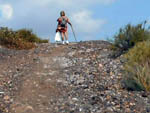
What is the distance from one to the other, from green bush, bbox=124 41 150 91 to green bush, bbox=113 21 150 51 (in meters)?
3.45

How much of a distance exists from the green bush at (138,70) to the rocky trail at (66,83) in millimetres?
282

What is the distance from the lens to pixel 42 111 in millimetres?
8500

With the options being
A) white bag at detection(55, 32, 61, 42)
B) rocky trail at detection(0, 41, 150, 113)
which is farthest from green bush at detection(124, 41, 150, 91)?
white bag at detection(55, 32, 61, 42)

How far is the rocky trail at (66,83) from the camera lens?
8.59 metres

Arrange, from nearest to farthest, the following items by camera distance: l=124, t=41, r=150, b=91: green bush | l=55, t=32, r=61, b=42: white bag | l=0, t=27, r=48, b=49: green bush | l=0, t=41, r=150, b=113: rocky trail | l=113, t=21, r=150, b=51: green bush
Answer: l=0, t=41, r=150, b=113: rocky trail → l=124, t=41, r=150, b=91: green bush → l=113, t=21, r=150, b=51: green bush → l=0, t=27, r=48, b=49: green bush → l=55, t=32, r=61, b=42: white bag

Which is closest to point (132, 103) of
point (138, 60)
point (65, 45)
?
point (138, 60)

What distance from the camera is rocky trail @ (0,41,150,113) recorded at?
8.59 m

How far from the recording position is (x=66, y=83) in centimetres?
1060

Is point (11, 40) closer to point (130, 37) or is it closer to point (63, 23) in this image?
point (63, 23)

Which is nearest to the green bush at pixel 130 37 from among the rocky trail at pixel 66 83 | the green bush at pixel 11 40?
the rocky trail at pixel 66 83

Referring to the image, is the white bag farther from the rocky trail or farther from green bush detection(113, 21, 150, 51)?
green bush detection(113, 21, 150, 51)

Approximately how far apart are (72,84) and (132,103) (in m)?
2.47

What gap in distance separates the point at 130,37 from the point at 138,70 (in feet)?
16.2

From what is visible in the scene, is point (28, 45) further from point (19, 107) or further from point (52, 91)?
point (19, 107)
